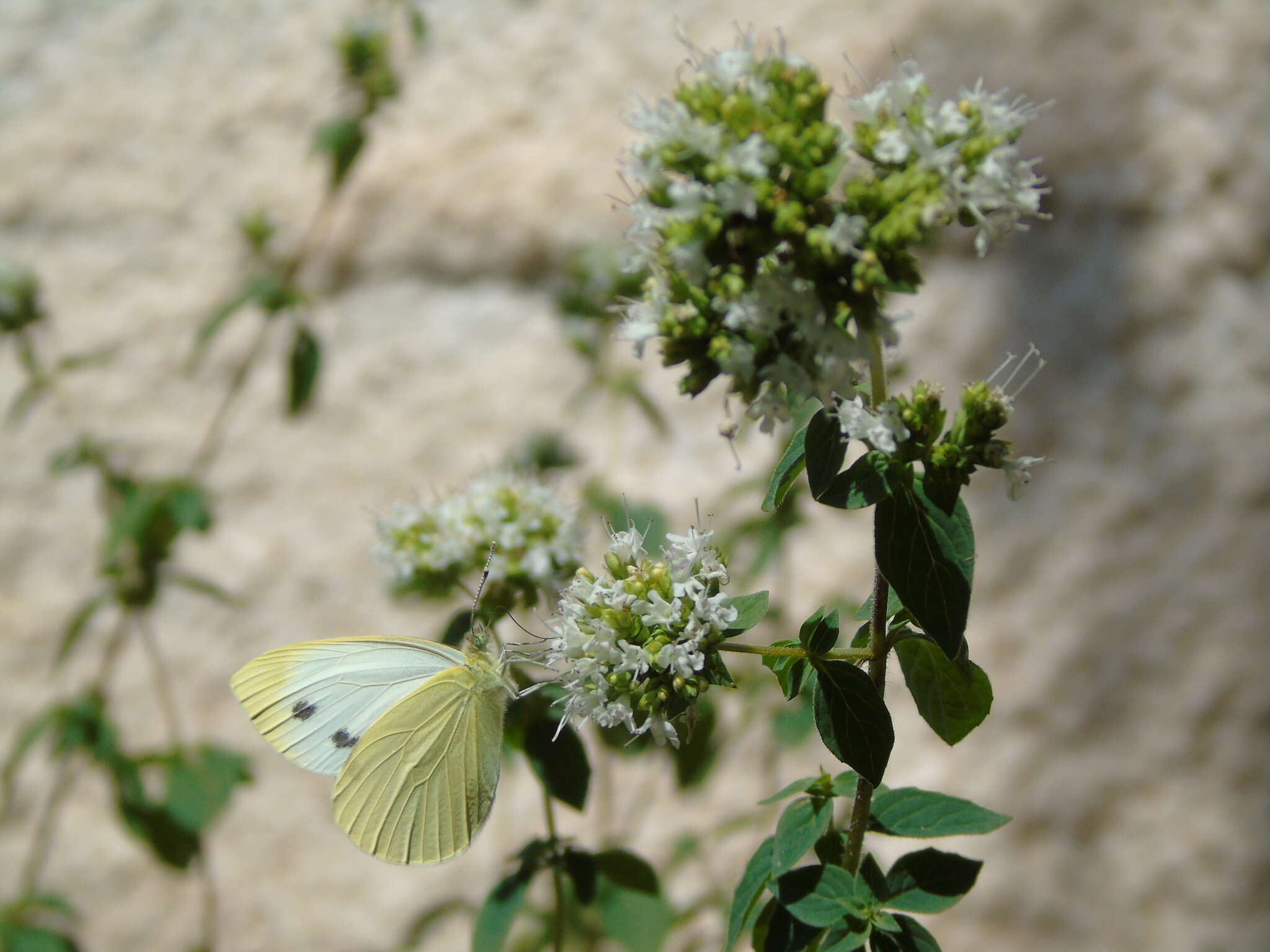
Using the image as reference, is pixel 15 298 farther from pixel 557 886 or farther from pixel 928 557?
pixel 928 557

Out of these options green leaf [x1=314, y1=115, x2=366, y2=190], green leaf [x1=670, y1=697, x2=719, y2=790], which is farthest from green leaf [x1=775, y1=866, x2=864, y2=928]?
green leaf [x1=314, y1=115, x2=366, y2=190]

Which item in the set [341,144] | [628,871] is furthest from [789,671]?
[341,144]

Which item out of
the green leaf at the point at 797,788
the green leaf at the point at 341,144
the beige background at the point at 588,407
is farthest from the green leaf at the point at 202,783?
the green leaf at the point at 797,788

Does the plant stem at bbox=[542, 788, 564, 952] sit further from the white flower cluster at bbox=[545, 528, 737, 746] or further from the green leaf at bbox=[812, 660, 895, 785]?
the green leaf at bbox=[812, 660, 895, 785]

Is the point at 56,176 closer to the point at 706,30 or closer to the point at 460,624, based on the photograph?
the point at 706,30

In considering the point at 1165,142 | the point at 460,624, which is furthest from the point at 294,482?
the point at 1165,142

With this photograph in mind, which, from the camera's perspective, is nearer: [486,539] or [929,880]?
[929,880]
